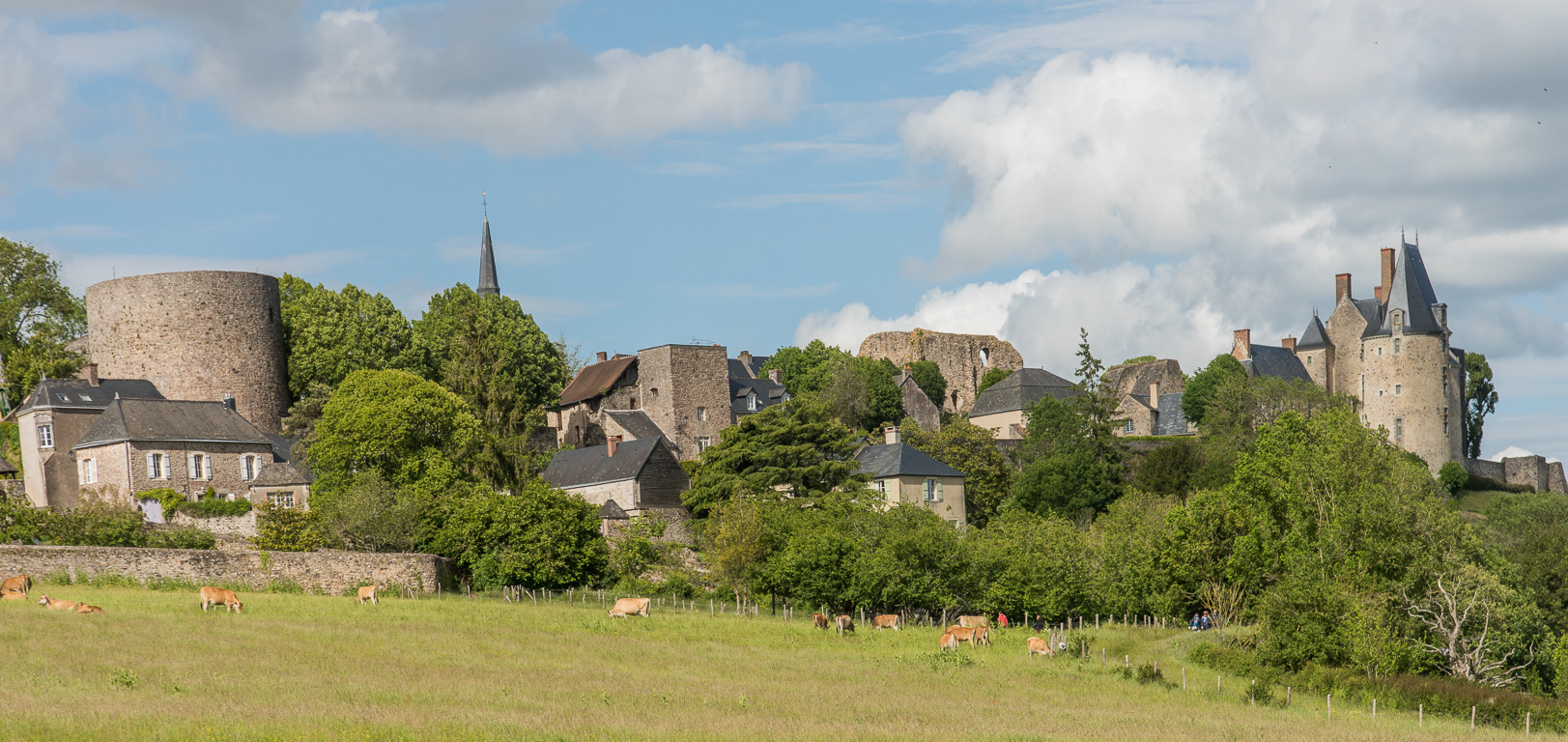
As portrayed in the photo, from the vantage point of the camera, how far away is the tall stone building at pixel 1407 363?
76500mm

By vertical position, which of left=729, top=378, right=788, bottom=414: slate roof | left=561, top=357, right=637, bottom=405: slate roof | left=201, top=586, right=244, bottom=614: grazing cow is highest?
left=561, top=357, right=637, bottom=405: slate roof

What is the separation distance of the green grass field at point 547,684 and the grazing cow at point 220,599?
0.34 metres

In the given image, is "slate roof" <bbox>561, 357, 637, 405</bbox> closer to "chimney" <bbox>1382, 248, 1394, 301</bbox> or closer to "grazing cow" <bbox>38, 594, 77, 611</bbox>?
"grazing cow" <bbox>38, 594, 77, 611</bbox>

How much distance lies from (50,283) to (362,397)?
23.9m

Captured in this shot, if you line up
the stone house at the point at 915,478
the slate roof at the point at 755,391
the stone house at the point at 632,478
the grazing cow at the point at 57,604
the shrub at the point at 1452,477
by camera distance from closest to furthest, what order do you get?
the grazing cow at the point at 57,604
the stone house at the point at 632,478
the stone house at the point at 915,478
the slate roof at the point at 755,391
the shrub at the point at 1452,477

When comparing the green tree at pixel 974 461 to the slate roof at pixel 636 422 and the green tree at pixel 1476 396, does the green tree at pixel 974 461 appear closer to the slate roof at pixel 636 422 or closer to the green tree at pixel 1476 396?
the slate roof at pixel 636 422

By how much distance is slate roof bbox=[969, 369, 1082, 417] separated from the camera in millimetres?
83375

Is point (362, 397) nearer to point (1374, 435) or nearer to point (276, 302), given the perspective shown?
point (276, 302)

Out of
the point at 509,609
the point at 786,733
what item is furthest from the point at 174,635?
the point at 786,733

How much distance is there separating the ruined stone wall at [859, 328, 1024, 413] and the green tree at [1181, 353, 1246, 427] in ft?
47.1

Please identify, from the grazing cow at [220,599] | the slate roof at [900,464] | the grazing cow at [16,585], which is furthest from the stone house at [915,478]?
the grazing cow at [16,585]

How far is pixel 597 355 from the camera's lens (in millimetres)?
80938

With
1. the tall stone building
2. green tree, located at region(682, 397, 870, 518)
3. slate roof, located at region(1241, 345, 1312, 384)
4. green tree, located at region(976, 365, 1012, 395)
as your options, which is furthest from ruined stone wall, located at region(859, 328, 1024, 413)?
green tree, located at region(682, 397, 870, 518)

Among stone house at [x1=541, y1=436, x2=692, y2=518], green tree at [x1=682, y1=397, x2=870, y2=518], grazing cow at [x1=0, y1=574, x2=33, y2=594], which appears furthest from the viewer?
stone house at [x1=541, y1=436, x2=692, y2=518]
